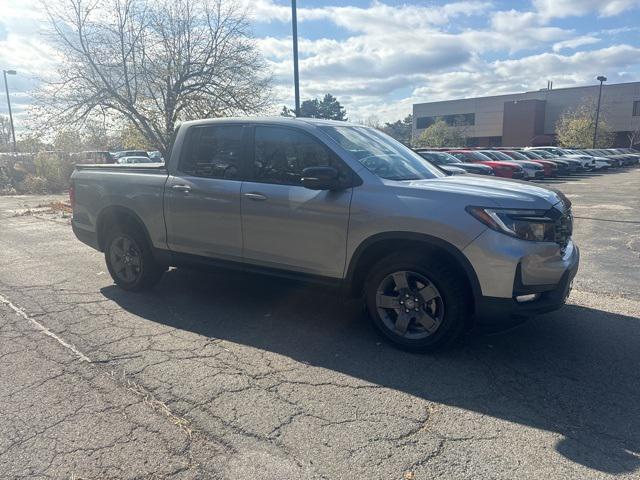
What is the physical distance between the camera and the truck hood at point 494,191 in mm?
3570

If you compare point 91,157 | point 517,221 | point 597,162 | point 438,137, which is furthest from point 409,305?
point 438,137

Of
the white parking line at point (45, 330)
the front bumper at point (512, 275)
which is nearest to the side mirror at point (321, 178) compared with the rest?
the front bumper at point (512, 275)

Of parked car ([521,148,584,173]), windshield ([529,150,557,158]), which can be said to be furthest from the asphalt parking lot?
windshield ([529,150,557,158])

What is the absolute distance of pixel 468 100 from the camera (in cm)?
7475

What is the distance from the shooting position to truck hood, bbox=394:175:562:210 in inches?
141

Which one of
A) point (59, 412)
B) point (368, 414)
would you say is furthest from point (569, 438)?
point (59, 412)

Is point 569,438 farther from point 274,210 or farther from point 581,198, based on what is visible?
point 581,198

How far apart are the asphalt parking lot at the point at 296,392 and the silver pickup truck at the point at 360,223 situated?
0.45m

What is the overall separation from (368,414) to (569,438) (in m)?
1.16

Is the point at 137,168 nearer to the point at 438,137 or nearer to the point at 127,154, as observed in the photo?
the point at 127,154

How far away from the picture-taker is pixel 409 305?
3920 millimetres

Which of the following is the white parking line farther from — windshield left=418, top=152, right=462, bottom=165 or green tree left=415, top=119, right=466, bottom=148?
green tree left=415, top=119, right=466, bottom=148

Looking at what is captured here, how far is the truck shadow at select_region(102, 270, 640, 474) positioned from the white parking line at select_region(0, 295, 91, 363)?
811mm

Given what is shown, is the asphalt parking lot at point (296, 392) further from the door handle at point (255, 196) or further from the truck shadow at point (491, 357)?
the door handle at point (255, 196)
